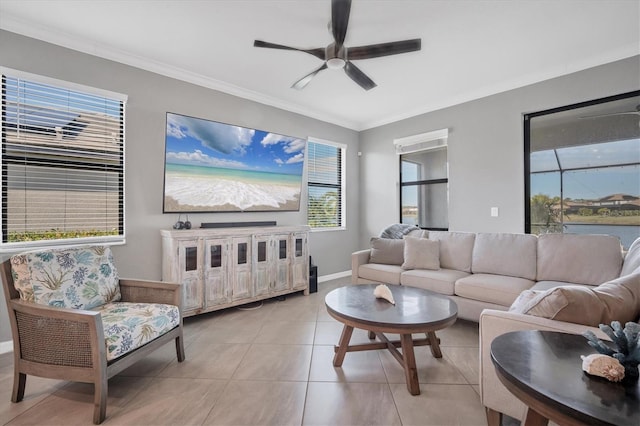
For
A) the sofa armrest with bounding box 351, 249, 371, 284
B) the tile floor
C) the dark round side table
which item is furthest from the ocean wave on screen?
the dark round side table

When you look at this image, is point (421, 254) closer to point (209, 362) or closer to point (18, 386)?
point (209, 362)

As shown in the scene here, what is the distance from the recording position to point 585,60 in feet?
10.2

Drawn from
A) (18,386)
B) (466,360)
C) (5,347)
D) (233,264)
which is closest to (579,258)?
(466,360)

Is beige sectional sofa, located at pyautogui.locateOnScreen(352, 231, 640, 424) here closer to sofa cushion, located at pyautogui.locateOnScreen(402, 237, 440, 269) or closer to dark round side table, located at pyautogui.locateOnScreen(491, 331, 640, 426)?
sofa cushion, located at pyautogui.locateOnScreen(402, 237, 440, 269)

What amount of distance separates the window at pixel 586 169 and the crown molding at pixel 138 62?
126 inches

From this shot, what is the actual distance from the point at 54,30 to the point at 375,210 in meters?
4.63

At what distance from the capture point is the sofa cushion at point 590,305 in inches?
52.7

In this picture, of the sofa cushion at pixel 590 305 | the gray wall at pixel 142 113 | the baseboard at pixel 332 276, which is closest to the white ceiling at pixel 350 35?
the gray wall at pixel 142 113

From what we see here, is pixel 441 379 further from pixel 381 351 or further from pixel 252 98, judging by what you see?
pixel 252 98

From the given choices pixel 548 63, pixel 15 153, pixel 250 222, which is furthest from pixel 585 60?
pixel 15 153

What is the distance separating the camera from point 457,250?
353cm

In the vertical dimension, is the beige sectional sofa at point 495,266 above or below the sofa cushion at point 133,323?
above

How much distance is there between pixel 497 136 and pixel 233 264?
3.75m

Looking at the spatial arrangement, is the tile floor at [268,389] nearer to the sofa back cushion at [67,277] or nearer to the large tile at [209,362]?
the large tile at [209,362]
